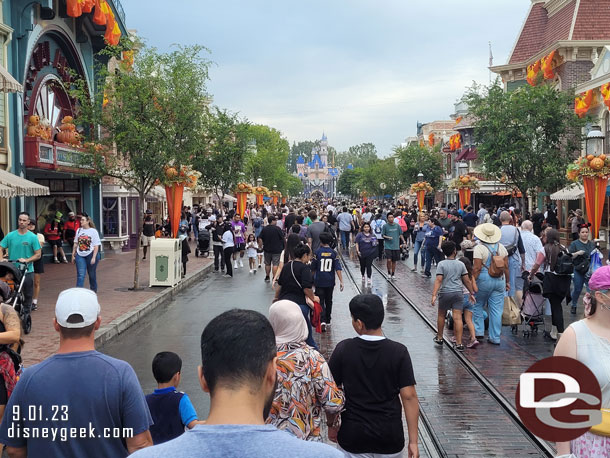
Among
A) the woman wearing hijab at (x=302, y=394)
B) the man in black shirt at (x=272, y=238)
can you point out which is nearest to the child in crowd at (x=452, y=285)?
the woman wearing hijab at (x=302, y=394)

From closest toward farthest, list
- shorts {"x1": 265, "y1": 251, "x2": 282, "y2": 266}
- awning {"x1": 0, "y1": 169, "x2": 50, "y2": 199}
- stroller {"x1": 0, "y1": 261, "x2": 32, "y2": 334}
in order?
stroller {"x1": 0, "y1": 261, "x2": 32, "y2": 334} < awning {"x1": 0, "y1": 169, "x2": 50, "y2": 199} < shorts {"x1": 265, "y1": 251, "x2": 282, "y2": 266}

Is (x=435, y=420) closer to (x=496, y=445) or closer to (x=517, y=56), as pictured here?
(x=496, y=445)

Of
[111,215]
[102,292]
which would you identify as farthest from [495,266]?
[111,215]

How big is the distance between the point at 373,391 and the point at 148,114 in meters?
12.9

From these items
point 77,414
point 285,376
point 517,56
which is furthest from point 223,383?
point 517,56

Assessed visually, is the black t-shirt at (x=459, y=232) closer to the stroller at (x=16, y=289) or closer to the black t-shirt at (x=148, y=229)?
the stroller at (x=16, y=289)

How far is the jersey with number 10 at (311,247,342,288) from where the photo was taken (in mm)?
10789

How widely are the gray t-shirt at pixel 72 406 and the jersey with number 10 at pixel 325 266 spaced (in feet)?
24.9

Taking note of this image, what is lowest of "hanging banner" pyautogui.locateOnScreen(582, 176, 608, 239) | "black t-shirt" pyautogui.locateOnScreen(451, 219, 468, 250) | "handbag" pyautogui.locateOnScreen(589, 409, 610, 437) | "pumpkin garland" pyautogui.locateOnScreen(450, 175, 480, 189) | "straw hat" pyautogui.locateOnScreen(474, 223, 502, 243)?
"handbag" pyautogui.locateOnScreen(589, 409, 610, 437)

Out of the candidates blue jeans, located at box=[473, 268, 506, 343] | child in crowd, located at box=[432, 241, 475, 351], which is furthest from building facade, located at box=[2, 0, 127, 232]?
blue jeans, located at box=[473, 268, 506, 343]

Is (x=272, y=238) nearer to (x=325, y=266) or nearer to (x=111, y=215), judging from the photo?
(x=325, y=266)

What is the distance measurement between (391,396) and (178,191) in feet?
52.0

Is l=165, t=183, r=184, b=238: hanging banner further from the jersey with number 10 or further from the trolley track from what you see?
the trolley track

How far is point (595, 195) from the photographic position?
51.7ft
